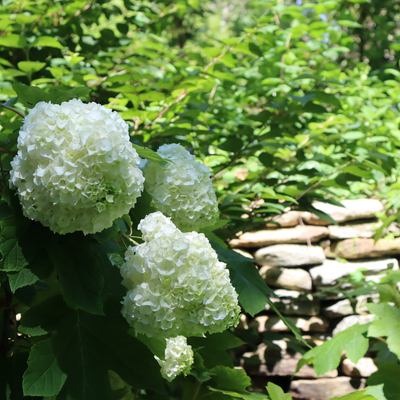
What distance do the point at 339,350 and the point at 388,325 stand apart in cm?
29

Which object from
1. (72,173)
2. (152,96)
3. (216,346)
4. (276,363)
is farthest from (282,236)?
(72,173)

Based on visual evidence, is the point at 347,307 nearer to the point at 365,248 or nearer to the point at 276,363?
the point at 365,248

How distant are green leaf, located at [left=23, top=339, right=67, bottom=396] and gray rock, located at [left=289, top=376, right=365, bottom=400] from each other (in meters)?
2.86

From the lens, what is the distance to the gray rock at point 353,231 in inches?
137

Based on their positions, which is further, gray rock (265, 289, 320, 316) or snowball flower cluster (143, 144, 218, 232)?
gray rock (265, 289, 320, 316)

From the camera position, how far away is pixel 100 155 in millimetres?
692

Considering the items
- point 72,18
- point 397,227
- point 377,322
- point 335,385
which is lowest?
point 335,385

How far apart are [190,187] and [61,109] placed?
0.37 meters

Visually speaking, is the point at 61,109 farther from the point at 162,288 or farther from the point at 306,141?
the point at 306,141

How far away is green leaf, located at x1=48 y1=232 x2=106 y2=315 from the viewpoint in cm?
71

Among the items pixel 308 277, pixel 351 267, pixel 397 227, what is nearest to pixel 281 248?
pixel 308 277

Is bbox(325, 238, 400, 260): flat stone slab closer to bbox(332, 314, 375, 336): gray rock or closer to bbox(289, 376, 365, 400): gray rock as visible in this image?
bbox(332, 314, 375, 336): gray rock

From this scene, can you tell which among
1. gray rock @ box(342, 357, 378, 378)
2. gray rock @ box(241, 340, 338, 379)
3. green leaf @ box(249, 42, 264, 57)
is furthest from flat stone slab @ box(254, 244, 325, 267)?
green leaf @ box(249, 42, 264, 57)

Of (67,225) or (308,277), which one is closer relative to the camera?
(67,225)
